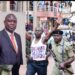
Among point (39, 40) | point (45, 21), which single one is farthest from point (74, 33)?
point (39, 40)

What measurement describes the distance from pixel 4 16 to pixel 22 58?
30.0 inches

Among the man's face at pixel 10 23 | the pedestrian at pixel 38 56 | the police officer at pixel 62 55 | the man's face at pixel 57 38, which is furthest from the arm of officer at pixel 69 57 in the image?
the man's face at pixel 10 23

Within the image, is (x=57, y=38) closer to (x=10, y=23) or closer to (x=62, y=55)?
(x=62, y=55)

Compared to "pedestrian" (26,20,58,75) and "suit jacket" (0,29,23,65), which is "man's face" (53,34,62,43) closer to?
"pedestrian" (26,20,58,75)

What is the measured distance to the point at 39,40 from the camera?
9.09 metres

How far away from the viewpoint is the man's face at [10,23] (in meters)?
7.48

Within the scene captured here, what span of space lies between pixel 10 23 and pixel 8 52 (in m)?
0.56

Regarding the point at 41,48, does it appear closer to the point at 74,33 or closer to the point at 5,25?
Answer: the point at 5,25

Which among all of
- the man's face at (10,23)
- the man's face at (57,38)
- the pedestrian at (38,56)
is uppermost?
the man's face at (10,23)

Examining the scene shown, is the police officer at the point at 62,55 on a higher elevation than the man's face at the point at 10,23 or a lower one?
lower

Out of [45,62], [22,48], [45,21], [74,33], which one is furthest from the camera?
[45,21]

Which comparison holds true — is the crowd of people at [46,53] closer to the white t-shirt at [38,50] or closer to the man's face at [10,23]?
the white t-shirt at [38,50]

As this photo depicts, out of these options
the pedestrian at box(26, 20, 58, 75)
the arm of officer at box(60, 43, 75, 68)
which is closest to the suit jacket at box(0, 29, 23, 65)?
the arm of officer at box(60, 43, 75, 68)

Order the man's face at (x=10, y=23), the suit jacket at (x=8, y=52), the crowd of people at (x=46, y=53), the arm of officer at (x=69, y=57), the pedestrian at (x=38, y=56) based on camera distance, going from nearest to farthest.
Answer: the suit jacket at (x=8, y=52) < the man's face at (x=10, y=23) < the arm of officer at (x=69, y=57) < the crowd of people at (x=46, y=53) < the pedestrian at (x=38, y=56)
